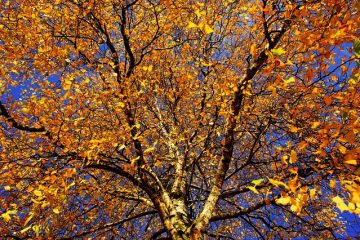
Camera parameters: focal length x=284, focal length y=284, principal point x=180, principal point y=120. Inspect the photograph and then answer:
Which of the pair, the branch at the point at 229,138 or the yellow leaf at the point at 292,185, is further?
the branch at the point at 229,138

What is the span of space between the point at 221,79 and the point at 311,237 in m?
5.22

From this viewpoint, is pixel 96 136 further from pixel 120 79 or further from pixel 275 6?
pixel 275 6

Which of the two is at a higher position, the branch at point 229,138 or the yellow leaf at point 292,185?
the branch at point 229,138

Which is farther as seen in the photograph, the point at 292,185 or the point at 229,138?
the point at 229,138

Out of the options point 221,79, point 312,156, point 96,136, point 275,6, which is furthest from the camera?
point 221,79

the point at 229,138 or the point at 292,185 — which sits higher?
the point at 229,138

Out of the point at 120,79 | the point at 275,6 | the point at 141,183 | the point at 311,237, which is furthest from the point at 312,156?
the point at 120,79

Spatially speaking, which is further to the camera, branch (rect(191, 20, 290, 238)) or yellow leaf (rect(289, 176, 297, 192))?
branch (rect(191, 20, 290, 238))

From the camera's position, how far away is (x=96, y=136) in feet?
25.3

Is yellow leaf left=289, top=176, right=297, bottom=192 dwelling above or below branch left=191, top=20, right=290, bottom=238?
below

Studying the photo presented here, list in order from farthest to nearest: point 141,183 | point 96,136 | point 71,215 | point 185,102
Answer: point 185,102 < point 96,136 < point 71,215 < point 141,183

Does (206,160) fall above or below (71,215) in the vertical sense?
above

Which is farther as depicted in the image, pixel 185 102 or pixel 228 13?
pixel 185 102

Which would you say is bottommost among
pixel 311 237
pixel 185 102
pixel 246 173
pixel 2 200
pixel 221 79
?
pixel 311 237
